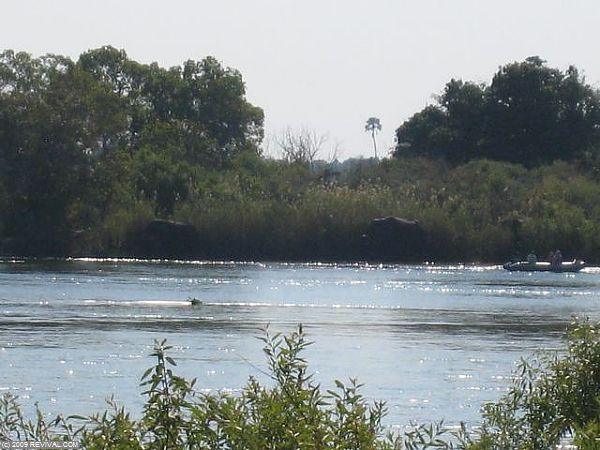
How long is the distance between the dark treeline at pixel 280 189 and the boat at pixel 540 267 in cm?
511

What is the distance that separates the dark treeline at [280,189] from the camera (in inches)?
3447

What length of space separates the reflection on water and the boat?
7.35 feet

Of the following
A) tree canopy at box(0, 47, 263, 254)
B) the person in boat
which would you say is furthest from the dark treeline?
the person in boat

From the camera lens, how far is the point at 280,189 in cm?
9369

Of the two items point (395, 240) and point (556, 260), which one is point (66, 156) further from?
point (556, 260)

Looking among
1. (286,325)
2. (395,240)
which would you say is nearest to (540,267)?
(395,240)

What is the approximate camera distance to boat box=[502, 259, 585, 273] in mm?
80375

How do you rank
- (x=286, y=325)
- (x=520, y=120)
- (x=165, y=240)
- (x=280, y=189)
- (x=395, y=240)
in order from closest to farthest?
(x=286, y=325) < (x=395, y=240) < (x=165, y=240) < (x=280, y=189) < (x=520, y=120)

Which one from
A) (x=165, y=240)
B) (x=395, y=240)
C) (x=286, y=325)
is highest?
(x=395, y=240)

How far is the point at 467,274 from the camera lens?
76.8 metres

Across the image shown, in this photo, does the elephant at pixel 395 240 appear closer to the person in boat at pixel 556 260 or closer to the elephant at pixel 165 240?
the person in boat at pixel 556 260

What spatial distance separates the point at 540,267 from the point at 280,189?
19.6m

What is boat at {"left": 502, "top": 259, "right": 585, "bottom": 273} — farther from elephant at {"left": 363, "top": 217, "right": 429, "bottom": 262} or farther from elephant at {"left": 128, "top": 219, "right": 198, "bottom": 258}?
elephant at {"left": 128, "top": 219, "right": 198, "bottom": 258}

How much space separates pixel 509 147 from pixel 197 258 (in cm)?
2532
